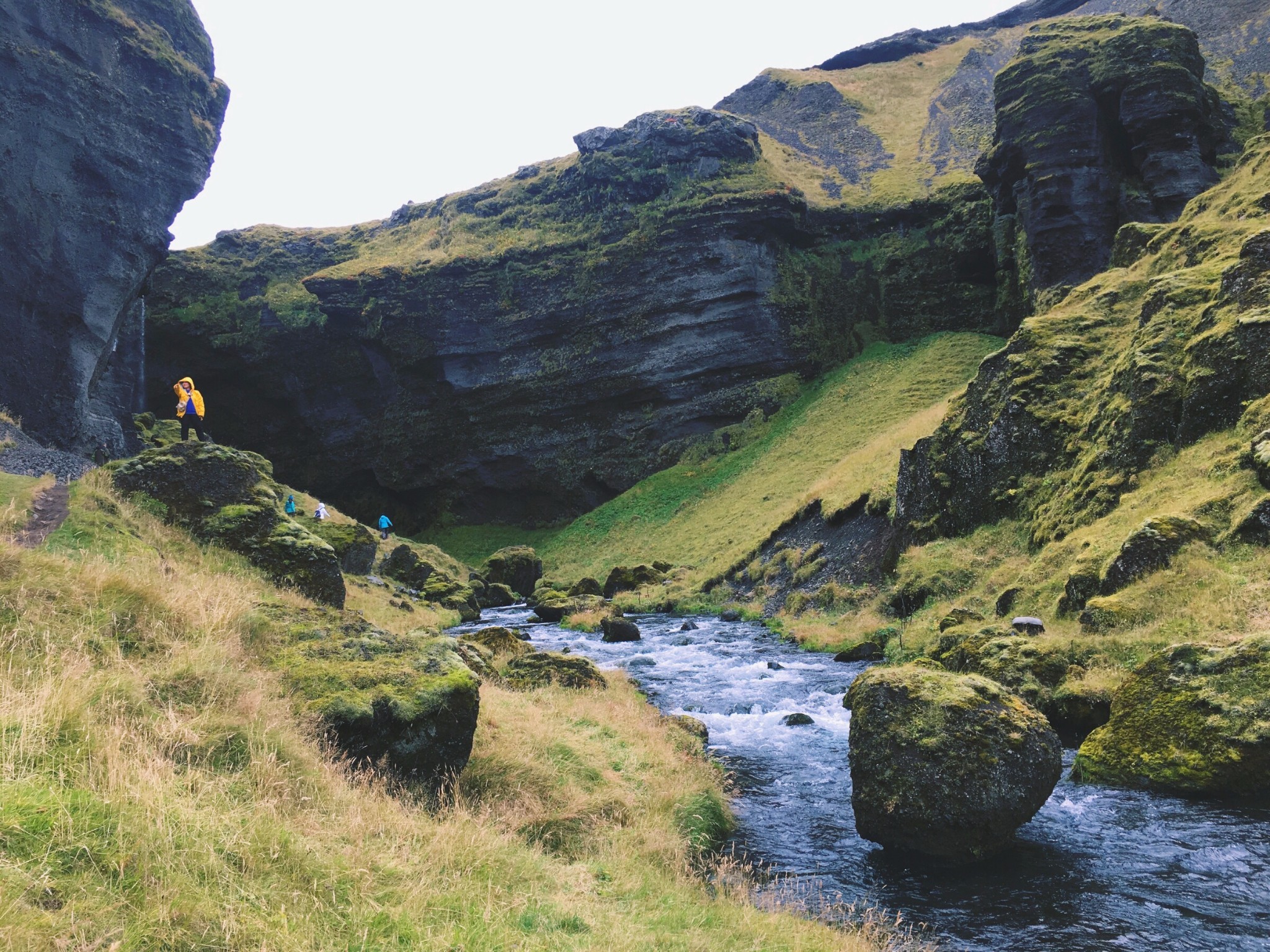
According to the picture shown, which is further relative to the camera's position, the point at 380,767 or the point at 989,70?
the point at 989,70

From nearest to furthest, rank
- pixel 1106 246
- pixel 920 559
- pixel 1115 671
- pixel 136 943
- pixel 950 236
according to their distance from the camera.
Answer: pixel 136 943 < pixel 1115 671 < pixel 920 559 < pixel 1106 246 < pixel 950 236

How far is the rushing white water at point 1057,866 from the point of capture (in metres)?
7.90

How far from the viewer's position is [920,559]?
27.2 m

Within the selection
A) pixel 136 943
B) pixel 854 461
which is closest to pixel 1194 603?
pixel 136 943

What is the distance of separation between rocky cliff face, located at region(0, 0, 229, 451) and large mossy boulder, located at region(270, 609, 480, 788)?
43.8 metres

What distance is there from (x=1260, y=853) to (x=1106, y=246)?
183 feet

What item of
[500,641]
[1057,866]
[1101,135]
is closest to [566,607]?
[500,641]

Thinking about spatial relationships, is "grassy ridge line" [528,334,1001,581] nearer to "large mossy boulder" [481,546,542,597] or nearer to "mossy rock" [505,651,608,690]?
"large mossy boulder" [481,546,542,597]

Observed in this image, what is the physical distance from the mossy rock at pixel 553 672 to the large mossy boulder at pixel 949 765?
26.3ft

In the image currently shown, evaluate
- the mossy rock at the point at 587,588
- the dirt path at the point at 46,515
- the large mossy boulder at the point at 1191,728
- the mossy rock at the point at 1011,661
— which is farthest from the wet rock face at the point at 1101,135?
the dirt path at the point at 46,515

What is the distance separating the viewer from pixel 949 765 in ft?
33.2

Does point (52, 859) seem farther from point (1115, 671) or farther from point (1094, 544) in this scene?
point (1094, 544)

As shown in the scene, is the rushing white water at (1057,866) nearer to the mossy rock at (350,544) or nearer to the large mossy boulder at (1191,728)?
the large mossy boulder at (1191,728)

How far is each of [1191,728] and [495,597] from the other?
42650mm
